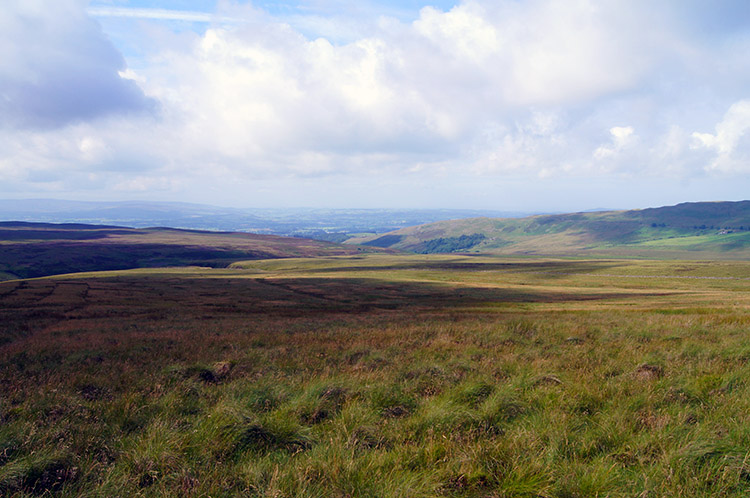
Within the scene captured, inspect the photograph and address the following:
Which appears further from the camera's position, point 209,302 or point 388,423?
point 209,302

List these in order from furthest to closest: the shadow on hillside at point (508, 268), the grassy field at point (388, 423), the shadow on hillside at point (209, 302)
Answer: the shadow on hillside at point (508, 268) → the shadow on hillside at point (209, 302) → the grassy field at point (388, 423)

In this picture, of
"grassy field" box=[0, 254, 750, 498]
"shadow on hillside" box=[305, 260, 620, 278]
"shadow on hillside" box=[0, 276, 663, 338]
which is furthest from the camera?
"shadow on hillside" box=[305, 260, 620, 278]

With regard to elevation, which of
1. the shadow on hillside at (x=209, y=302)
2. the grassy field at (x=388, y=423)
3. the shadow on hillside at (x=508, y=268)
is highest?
the grassy field at (x=388, y=423)

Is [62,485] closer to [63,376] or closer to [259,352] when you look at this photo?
[63,376]

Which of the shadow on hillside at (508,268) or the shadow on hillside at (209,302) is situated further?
the shadow on hillside at (508,268)

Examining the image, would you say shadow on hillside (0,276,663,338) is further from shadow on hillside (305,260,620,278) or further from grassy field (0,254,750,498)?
shadow on hillside (305,260,620,278)

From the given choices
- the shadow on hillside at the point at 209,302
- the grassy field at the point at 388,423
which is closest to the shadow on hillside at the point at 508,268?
the shadow on hillside at the point at 209,302

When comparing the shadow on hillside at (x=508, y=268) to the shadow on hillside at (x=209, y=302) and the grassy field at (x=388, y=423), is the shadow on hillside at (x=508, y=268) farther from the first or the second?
the grassy field at (x=388, y=423)

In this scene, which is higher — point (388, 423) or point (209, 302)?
point (388, 423)

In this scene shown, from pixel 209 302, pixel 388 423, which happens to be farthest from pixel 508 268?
pixel 388 423

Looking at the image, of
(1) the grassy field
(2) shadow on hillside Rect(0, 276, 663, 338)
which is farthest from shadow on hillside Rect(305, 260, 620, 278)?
(1) the grassy field

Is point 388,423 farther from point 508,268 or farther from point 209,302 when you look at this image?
point 508,268

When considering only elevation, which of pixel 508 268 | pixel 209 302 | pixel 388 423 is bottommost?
pixel 508 268

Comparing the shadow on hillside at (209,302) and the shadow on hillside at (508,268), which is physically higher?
the shadow on hillside at (209,302)
